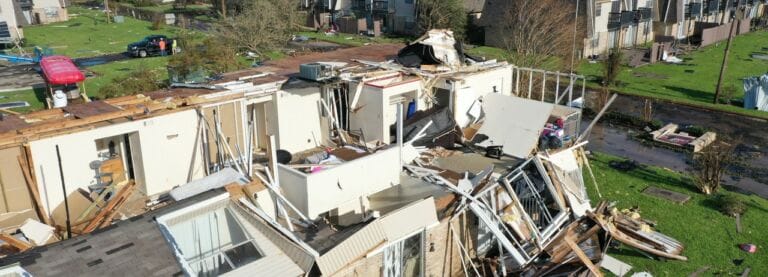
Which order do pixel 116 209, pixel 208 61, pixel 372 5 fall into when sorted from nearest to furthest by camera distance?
pixel 116 209, pixel 208 61, pixel 372 5

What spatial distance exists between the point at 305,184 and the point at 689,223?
12332 millimetres

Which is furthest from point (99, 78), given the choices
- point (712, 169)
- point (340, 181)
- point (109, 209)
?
point (712, 169)

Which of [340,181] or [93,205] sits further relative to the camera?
[340,181]

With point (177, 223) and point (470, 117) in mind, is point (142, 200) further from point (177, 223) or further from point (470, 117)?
point (470, 117)

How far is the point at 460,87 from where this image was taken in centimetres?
2005

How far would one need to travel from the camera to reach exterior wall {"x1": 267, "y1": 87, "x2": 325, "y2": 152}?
56.6 feet

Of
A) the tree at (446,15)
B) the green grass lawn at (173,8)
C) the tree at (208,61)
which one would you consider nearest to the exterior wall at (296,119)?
the tree at (208,61)

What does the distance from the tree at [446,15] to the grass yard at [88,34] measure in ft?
86.8

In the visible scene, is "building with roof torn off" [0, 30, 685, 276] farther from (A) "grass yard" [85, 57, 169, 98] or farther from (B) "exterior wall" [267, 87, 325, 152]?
(A) "grass yard" [85, 57, 169, 98]

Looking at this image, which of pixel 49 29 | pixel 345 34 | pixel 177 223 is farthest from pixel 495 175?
pixel 49 29

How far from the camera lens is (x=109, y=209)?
1282cm

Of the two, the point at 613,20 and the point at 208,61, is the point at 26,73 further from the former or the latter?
the point at 613,20

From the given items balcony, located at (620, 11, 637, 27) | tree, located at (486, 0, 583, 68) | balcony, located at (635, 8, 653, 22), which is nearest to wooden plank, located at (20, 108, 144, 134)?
tree, located at (486, 0, 583, 68)

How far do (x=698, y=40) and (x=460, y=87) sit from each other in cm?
4746
